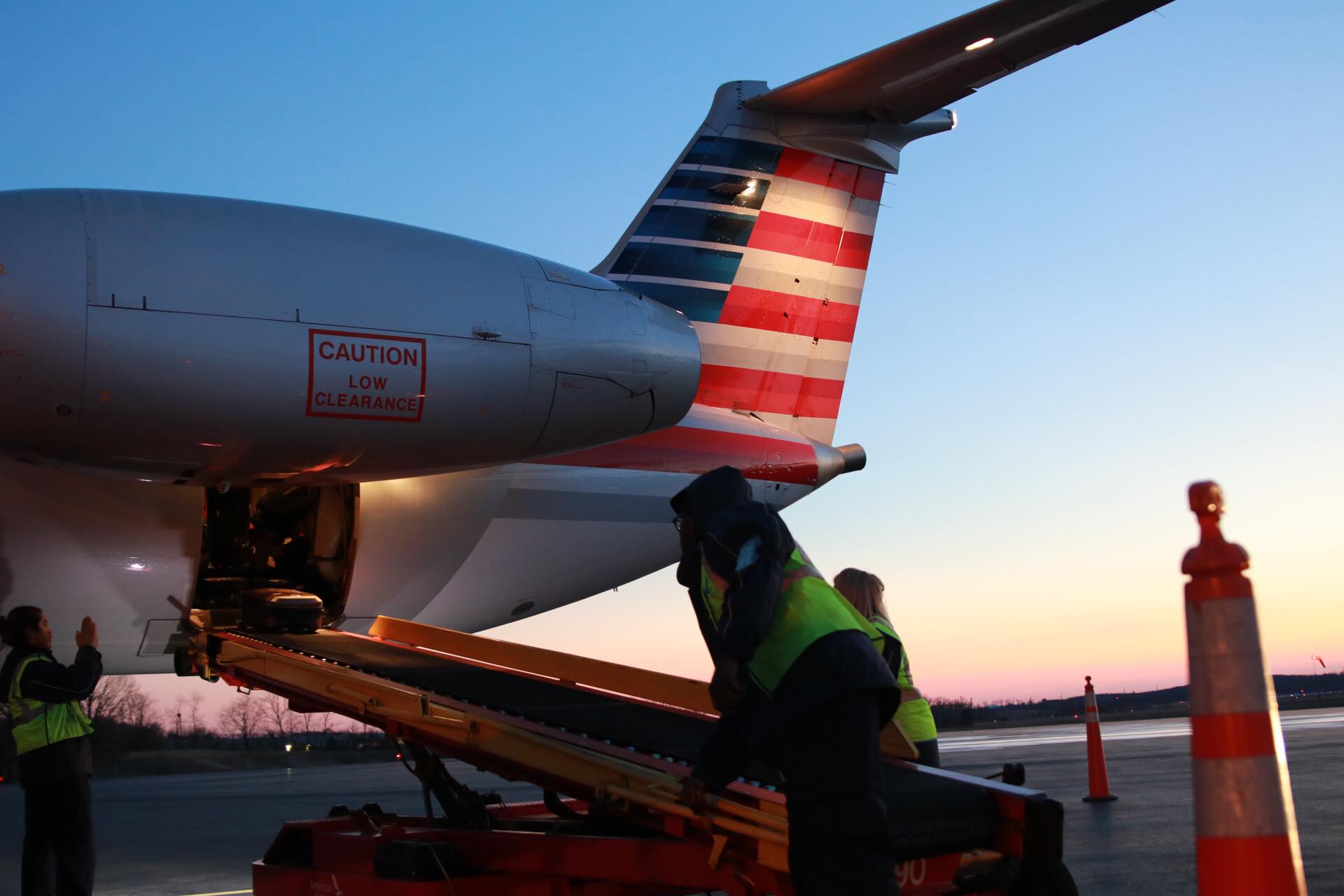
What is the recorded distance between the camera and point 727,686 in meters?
3.33

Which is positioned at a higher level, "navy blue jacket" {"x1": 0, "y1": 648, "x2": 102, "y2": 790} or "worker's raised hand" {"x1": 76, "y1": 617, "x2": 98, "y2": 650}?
"worker's raised hand" {"x1": 76, "y1": 617, "x2": 98, "y2": 650}

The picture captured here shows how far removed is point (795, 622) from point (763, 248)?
253 inches

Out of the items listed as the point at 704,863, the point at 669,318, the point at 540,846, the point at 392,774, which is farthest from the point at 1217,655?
the point at 392,774

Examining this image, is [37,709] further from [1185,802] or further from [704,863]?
[1185,802]

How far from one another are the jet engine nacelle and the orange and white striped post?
14.3 feet

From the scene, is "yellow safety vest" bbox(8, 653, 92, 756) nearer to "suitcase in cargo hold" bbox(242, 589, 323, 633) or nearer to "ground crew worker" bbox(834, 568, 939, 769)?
"suitcase in cargo hold" bbox(242, 589, 323, 633)

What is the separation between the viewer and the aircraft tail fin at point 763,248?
930cm

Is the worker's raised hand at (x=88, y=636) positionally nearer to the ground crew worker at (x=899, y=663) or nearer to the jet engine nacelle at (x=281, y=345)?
the jet engine nacelle at (x=281, y=345)

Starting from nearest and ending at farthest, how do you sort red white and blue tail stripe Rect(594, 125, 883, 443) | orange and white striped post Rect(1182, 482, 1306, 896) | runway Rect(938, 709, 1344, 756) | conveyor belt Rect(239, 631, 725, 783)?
1. orange and white striped post Rect(1182, 482, 1306, 896)
2. conveyor belt Rect(239, 631, 725, 783)
3. red white and blue tail stripe Rect(594, 125, 883, 443)
4. runway Rect(938, 709, 1344, 756)

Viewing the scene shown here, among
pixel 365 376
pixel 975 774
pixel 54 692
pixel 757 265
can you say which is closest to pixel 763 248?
pixel 757 265

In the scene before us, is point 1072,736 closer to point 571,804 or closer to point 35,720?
point 571,804

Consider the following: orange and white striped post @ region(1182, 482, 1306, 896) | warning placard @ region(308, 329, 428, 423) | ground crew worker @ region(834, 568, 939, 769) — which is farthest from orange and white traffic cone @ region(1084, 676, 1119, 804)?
orange and white striped post @ region(1182, 482, 1306, 896)

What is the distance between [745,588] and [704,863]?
1.09m

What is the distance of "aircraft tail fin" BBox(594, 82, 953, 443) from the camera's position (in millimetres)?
9305
